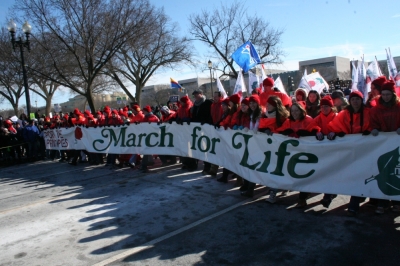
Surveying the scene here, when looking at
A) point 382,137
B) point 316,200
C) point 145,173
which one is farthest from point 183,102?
point 382,137

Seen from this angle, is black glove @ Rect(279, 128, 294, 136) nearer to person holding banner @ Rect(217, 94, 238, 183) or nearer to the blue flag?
person holding banner @ Rect(217, 94, 238, 183)

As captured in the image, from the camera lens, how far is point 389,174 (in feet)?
15.0

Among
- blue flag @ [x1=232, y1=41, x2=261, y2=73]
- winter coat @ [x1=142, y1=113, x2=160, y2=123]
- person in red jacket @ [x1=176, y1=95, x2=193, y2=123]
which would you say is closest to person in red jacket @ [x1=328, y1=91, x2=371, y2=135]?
person in red jacket @ [x1=176, y1=95, x2=193, y2=123]

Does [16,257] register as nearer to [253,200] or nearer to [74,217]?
[74,217]

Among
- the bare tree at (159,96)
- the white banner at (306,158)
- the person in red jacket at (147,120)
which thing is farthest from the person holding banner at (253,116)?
the bare tree at (159,96)

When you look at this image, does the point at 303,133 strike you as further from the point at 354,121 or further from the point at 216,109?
the point at 216,109

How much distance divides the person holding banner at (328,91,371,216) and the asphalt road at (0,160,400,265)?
9.0 inches

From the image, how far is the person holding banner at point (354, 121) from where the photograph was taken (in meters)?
5.02

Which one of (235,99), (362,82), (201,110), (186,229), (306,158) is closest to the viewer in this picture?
(186,229)

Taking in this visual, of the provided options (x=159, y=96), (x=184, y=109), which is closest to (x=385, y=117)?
(x=184, y=109)

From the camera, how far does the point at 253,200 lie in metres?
6.07

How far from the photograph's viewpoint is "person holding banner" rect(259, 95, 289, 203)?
5.84 m

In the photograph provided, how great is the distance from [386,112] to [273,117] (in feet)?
5.70

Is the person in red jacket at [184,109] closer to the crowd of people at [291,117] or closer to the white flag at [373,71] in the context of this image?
the crowd of people at [291,117]
